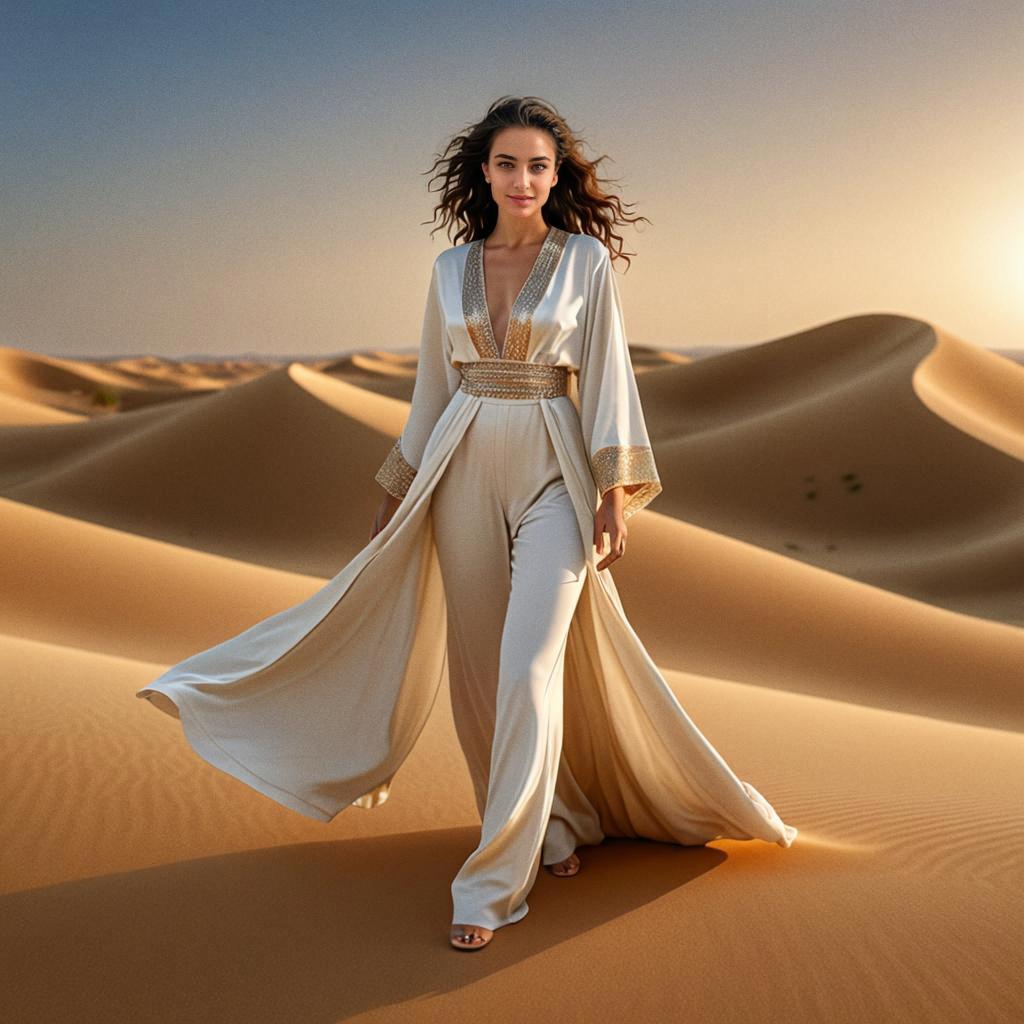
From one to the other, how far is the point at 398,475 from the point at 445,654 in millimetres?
656

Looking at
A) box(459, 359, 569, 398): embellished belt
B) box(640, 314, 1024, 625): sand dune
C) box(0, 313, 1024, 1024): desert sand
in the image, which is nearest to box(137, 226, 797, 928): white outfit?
box(459, 359, 569, 398): embellished belt

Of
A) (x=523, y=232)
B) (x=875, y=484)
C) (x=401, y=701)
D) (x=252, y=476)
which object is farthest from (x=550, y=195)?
(x=875, y=484)

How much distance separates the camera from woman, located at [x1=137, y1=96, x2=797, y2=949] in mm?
3768

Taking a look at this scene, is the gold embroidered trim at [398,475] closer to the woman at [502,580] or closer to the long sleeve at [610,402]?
the woman at [502,580]

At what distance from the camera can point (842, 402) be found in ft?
95.9

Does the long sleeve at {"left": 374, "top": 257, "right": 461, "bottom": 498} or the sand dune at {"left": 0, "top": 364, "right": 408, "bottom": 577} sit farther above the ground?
the long sleeve at {"left": 374, "top": 257, "right": 461, "bottom": 498}

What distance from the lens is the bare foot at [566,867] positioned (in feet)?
12.6

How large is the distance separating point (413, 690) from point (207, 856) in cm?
90

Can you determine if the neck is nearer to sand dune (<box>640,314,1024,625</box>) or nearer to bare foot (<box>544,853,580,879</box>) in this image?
bare foot (<box>544,853,580,879</box>)

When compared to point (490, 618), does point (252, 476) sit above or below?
below

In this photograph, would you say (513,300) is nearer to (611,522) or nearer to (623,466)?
(623,466)

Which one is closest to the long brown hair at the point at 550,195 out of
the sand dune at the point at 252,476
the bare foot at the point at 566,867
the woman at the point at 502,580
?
the woman at the point at 502,580

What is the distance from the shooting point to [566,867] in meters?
3.86

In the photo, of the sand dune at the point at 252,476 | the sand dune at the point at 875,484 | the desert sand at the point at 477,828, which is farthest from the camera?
the sand dune at the point at 875,484
